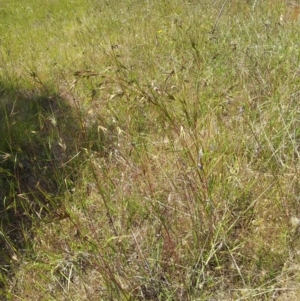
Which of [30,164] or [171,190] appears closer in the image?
[171,190]

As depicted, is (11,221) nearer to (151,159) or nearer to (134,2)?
(151,159)

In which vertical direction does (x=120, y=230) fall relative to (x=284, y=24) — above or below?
below

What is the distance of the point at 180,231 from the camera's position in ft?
5.42

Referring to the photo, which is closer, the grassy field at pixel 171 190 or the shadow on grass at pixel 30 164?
the grassy field at pixel 171 190

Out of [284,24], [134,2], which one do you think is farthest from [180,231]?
[134,2]

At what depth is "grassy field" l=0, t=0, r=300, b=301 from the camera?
148cm

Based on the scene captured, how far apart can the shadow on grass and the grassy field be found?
1 cm

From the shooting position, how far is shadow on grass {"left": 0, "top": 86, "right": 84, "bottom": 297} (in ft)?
5.84

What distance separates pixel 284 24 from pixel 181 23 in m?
0.98

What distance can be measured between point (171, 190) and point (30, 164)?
104 cm

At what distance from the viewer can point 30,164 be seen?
240 cm

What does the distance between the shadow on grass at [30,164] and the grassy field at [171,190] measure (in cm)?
1

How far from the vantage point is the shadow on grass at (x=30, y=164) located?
5.84ft

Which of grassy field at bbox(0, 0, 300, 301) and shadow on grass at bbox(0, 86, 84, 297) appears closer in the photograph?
grassy field at bbox(0, 0, 300, 301)
